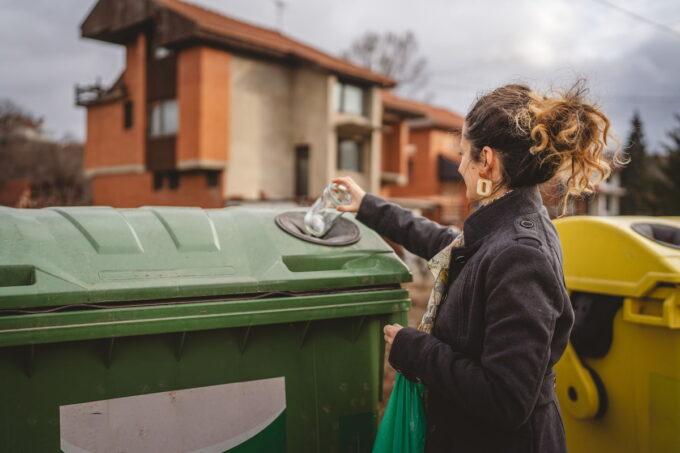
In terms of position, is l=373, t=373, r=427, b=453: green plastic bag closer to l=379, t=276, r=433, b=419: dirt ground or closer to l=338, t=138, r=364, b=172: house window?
l=379, t=276, r=433, b=419: dirt ground

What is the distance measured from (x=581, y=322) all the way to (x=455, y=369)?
4.39 feet

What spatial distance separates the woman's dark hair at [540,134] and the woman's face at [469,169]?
2cm

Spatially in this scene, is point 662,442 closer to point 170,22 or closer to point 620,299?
point 620,299

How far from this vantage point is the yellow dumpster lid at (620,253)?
219 centimetres

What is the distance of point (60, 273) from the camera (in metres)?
1.66

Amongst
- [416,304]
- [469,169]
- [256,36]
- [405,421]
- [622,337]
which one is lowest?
[416,304]

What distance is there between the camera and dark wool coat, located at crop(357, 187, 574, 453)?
4.41 ft

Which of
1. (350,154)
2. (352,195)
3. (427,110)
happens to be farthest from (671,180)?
(352,195)

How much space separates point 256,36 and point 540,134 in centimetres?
1980

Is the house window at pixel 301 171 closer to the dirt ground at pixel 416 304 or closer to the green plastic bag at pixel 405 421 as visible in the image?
the dirt ground at pixel 416 304

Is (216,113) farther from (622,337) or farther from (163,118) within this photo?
(622,337)

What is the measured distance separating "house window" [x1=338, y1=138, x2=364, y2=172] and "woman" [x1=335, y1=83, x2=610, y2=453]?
1917cm

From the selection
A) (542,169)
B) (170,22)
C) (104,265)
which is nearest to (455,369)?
(542,169)

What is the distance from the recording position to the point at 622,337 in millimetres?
2346
